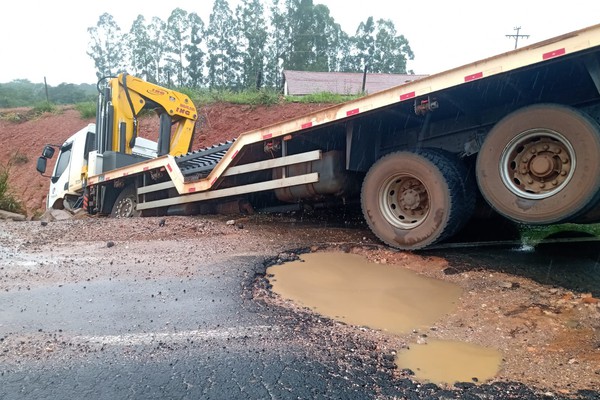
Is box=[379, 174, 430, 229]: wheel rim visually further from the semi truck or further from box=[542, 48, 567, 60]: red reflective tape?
box=[542, 48, 567, 60]: red reflective tape

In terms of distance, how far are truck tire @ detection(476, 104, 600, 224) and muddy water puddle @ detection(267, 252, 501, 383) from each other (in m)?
0.99

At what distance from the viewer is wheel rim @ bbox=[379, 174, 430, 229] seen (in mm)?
4648

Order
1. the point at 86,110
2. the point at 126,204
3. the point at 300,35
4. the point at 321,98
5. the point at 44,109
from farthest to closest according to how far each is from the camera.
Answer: the point at 300,35 < the point at 44,109 < the point at 86,110 < the point at 321,98 < the point at 126,204

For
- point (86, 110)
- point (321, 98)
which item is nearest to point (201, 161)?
point (321, 98)

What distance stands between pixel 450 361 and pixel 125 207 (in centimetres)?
806

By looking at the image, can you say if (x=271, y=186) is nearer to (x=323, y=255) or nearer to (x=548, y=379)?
Result: (x=323, y=255)

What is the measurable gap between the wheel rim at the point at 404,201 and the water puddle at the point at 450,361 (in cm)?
211

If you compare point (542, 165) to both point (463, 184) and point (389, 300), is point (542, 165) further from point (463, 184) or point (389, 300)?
point (389, 300)

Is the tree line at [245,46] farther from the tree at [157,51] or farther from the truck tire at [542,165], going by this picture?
the truck tire at [542,165]

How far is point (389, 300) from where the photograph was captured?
131 inches

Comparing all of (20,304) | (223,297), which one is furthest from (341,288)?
(20,304)

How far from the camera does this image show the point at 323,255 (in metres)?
4.63

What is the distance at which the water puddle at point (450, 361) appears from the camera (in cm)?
217

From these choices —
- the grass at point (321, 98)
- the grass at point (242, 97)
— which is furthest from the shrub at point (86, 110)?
the grass at point (321, 98)
